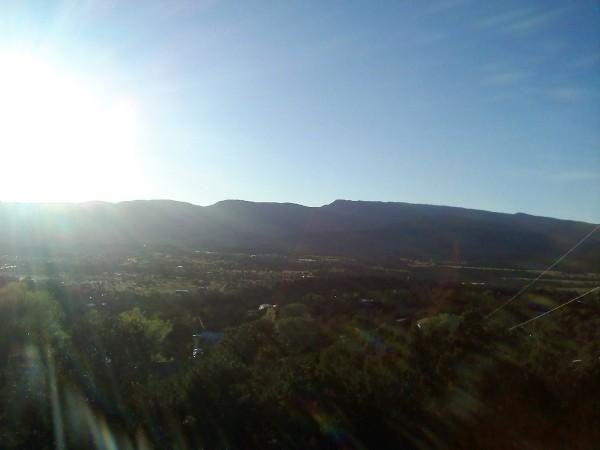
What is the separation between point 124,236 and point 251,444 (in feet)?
430

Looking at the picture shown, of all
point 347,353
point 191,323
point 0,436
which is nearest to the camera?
point 0,436

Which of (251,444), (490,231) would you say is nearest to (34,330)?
(251,444)

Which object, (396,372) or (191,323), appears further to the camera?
(191,323)

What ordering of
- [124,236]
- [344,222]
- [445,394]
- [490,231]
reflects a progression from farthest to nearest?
[344,222]
[490,231]
[124,236]
[445,394]

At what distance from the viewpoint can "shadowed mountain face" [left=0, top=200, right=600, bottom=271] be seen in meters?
118

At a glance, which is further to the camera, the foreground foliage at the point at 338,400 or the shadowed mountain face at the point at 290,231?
the shadowed mountain face at the point at 290,231

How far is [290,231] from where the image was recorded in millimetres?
154750

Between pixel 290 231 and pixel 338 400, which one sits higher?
pixel 290 231

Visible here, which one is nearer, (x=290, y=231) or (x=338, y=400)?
(x=338, y=400)

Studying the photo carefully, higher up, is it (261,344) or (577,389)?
(577,389)

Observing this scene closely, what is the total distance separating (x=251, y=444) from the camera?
919cm

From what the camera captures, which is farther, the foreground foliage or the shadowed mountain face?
the shadowed mountain face

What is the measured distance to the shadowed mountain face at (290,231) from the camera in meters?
118

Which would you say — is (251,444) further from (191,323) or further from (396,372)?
(191,323)
